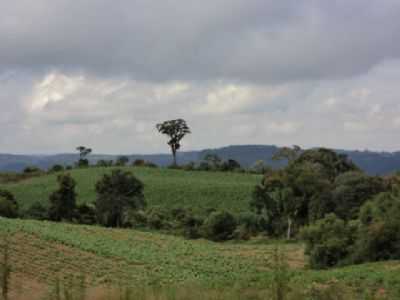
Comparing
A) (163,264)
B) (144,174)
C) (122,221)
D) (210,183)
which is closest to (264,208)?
Result: (122,221)

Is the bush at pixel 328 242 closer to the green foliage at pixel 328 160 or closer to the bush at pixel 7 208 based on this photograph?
the green foliage at pixel 328 160

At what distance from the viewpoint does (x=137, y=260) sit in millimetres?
32500

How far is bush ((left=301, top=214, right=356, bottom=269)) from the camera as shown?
98.6ft

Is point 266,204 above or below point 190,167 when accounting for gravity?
below

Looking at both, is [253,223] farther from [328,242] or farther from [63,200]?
[328,242]

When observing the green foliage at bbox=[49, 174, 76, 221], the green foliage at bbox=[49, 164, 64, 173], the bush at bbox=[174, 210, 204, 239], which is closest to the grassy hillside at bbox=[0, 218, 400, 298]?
the bush at bbox=[174, 210, 204, 239]

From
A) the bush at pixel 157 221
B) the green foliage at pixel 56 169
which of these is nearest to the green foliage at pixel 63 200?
the bush at pixel 157 221

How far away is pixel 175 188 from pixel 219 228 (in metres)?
25.0

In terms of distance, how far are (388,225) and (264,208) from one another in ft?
95.9

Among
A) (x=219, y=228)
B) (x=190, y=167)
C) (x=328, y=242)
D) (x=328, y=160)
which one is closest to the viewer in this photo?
(x=328, y=242)

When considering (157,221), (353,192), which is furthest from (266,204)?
(157,221)

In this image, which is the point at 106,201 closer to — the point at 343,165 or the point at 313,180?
the point at 313,180

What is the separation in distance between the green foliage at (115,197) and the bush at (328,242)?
29.9 metres

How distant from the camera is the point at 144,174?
8831 cm
